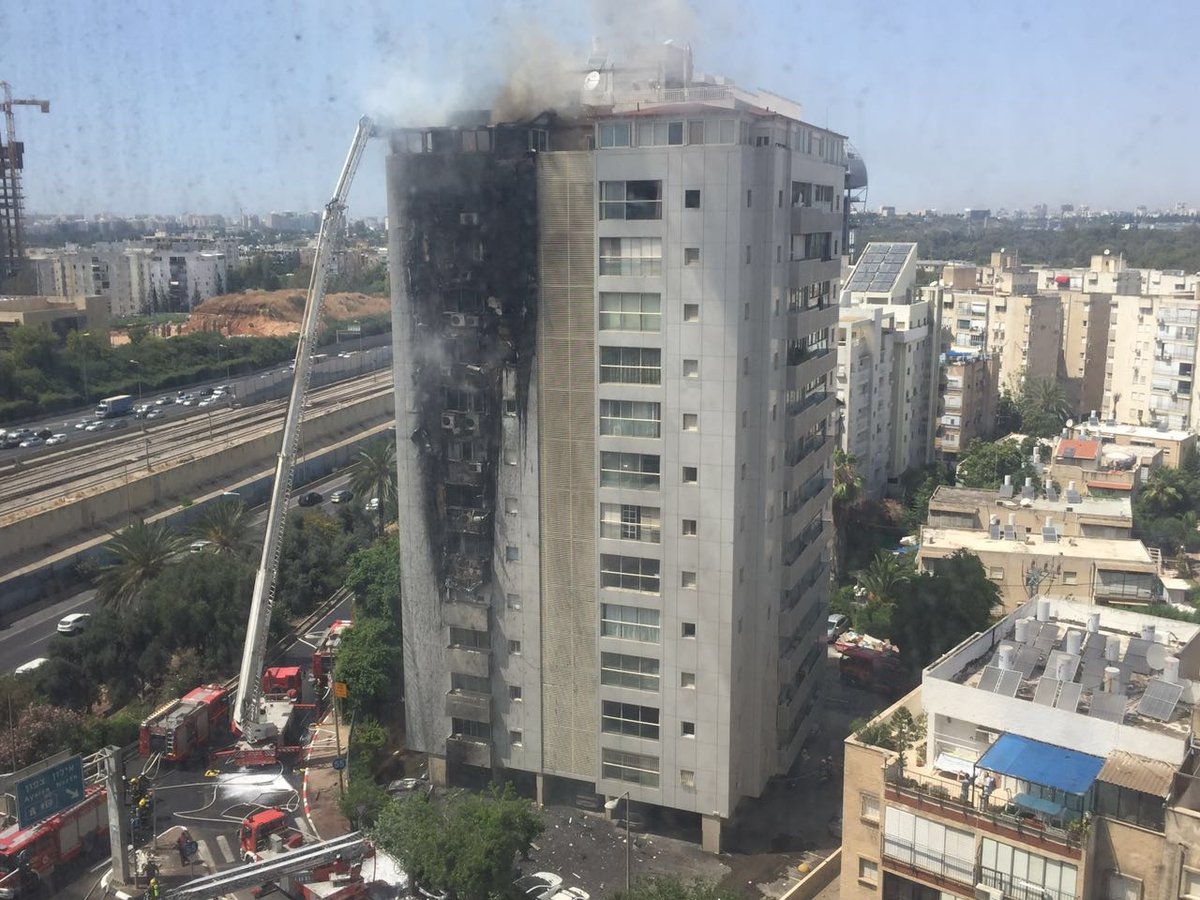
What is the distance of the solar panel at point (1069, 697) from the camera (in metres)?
5.66

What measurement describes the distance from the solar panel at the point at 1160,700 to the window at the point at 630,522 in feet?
11.1

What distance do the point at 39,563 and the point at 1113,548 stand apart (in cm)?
1254

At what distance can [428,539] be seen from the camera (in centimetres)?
880

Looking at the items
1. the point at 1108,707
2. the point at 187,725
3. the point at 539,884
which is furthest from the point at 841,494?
the point at 1108,707

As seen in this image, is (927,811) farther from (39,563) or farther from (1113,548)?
(39,563)

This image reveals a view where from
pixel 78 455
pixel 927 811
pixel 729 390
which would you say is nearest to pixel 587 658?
pixel 729 390

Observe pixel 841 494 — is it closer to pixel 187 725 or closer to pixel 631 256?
pixel 631 256

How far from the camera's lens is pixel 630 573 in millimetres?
8180

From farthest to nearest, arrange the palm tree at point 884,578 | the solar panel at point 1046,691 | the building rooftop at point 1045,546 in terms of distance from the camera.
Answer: the palm tree at point 884,578 < the building rooftop at point 1045,546 < the solar panel at point 1046,691

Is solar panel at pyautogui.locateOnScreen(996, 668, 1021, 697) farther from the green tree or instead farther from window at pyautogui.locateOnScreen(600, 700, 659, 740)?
the green tree

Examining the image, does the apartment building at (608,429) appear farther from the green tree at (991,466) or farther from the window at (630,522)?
the green tree at (991,466)

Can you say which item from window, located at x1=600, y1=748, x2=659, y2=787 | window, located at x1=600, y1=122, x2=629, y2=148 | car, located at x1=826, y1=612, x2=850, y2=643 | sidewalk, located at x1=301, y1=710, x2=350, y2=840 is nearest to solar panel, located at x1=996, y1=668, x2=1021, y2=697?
window, located at x1=600, y1=748, x2=659, y2=787

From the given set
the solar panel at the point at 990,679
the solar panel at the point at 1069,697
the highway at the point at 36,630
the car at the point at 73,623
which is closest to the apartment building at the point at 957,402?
the highway at the point at 36,630

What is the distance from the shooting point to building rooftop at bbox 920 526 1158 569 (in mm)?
12609
